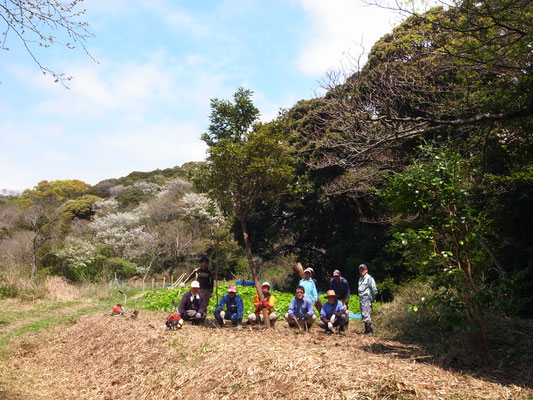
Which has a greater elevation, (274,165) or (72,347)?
(274,165)

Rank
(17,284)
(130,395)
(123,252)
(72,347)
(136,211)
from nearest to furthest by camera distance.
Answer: (130,395), (72,347), (17,284), (123,252), (136,211)

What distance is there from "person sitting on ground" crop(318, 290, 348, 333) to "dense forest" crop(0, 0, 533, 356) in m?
1.52

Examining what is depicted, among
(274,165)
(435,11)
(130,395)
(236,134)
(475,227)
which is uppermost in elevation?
(435,11)

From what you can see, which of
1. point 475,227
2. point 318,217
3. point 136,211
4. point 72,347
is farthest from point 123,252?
point 475,227

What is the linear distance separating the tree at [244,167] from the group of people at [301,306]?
0.39 m

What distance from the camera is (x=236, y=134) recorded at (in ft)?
30.4

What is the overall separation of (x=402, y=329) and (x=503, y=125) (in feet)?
12.6

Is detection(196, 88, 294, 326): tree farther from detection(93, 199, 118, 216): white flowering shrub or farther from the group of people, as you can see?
detection(93, 199, 118, 216): white flowering shrub

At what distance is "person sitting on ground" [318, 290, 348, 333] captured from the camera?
7.15 m

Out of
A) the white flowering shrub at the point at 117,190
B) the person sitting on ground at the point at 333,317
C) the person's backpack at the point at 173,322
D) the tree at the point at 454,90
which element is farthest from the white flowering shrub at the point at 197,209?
the tree at the point at 454,90

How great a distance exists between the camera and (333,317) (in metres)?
7.19

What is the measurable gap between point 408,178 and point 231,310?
15.9 feet

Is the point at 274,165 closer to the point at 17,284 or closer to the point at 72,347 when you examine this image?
the point at 72,347

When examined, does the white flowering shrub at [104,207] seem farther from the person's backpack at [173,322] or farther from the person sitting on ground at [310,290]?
the person's backpack at [173,322]
